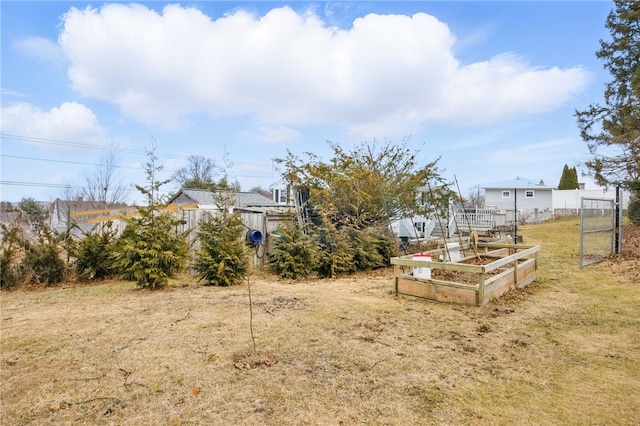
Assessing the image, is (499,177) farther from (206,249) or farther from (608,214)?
(206,249)

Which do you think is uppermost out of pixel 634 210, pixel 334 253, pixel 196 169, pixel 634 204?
pixel 196 169

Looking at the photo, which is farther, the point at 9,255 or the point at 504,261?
the point at 9,255

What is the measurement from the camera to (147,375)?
2822mm

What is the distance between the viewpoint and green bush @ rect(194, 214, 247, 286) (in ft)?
21.4

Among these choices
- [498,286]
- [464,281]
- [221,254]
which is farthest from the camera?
[221,254]

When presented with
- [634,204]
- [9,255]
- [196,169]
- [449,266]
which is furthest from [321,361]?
[196,169]

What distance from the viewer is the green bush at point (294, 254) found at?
293 inches

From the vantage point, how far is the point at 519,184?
110ft

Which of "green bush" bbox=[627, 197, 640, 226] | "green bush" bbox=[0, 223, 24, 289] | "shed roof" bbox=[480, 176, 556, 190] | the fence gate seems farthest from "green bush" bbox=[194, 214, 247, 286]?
"shed roof" bbox=[480, 176, 556, 190]

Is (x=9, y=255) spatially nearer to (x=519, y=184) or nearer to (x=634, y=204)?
(x=634, y=204)

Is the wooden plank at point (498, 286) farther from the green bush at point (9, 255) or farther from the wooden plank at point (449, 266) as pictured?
the green bush at point (9, 255)

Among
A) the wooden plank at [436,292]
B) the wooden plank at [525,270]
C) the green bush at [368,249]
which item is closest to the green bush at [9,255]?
the green bush at [368,249]

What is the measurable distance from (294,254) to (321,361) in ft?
15.0

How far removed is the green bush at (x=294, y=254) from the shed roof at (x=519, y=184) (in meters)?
30.8
